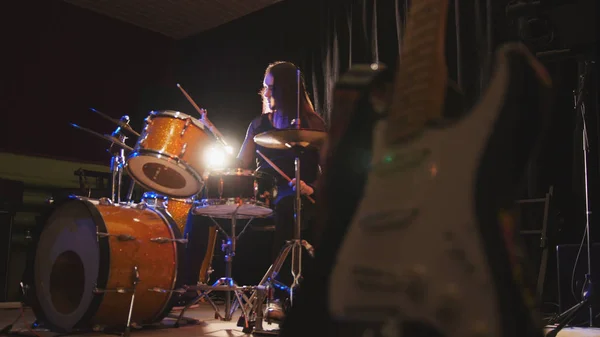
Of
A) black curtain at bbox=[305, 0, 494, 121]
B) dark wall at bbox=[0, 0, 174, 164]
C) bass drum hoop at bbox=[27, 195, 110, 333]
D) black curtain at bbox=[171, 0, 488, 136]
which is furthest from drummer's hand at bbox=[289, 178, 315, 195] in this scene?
dark wall at bbox=[0, 0, 174, 164]

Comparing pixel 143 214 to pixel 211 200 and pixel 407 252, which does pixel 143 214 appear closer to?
pixel 211 200

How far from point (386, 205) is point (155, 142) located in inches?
96.8

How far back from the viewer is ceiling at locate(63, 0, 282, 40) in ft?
18.7

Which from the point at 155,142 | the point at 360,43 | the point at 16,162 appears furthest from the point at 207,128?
the point at 16,162

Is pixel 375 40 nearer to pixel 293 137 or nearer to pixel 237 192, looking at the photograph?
pixel 237 192

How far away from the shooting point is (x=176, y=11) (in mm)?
5918

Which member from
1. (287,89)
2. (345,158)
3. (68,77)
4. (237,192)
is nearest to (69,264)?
(237,192)

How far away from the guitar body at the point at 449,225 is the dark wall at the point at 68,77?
523 centimetres

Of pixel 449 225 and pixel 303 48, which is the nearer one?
pixel 449 225

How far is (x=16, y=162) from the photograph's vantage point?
532 centimetres

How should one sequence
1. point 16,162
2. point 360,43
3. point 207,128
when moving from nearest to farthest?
point 207,128, point 360,43, point 16,162

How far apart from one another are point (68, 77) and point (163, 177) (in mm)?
2928

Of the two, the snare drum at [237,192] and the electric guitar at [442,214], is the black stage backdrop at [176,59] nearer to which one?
the snare drum at [237,192]

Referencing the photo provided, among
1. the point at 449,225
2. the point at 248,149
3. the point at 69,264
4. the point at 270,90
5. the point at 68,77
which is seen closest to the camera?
the point at 449,225
